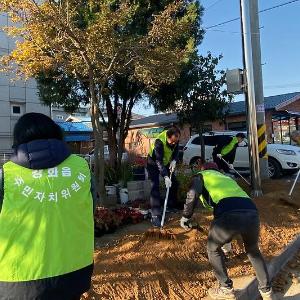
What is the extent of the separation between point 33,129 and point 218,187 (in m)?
2.46

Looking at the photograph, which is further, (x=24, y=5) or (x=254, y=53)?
(x=254, y=53)

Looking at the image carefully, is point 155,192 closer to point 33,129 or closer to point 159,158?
point 159,158

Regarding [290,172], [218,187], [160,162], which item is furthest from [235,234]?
[290,172]

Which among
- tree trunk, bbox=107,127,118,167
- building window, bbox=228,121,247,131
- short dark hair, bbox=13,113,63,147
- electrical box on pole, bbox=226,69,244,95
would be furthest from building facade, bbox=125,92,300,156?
short dark hair, bbox=13,113,63,147

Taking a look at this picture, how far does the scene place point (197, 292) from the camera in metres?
4.63

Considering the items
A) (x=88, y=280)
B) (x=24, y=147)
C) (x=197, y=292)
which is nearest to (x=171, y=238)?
(x=197, y=292)

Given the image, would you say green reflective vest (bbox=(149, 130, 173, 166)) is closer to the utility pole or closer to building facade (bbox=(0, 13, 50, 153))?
the utility pole

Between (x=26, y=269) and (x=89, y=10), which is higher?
(x=89, y=10)

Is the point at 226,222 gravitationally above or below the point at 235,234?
above

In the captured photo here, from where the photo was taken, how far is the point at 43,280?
2.17 m

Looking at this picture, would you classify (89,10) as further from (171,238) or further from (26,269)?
(26,269)

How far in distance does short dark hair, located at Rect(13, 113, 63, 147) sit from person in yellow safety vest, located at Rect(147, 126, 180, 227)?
4659mm

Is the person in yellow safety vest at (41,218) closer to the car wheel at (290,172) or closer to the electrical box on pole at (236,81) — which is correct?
the electrical box on pole at (236,81)

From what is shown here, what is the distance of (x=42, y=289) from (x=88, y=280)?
303mm
